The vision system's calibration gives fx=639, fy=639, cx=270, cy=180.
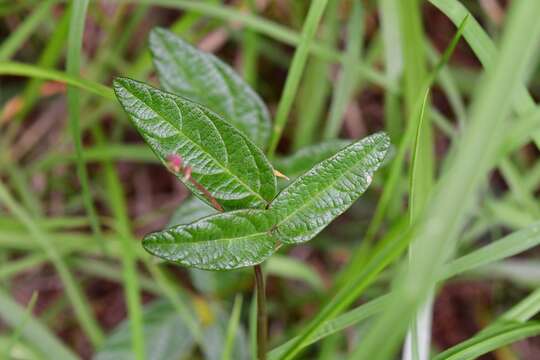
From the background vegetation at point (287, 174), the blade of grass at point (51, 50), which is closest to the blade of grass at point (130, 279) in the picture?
the background vegetation at point (287, 174)

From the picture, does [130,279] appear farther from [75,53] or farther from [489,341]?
[489,341]

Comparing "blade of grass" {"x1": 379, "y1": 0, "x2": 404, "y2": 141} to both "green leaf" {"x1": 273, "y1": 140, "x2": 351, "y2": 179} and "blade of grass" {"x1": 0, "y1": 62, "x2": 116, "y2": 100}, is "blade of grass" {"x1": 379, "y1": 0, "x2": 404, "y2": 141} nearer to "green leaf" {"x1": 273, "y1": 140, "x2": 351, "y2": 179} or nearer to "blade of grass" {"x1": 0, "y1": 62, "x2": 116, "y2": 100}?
"green leaf" {"x1": 273, "y1": 140, "x2": 351, "y2": 179}

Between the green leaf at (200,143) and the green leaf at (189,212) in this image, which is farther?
the green leaf at (189,212)

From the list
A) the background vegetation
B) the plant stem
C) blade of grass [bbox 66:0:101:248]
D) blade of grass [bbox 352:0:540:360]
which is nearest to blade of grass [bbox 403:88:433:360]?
the background vegetation

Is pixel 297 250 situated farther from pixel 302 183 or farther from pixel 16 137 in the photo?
pixel 302 183

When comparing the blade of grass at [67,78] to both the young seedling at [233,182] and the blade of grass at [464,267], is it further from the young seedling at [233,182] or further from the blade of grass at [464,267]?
the blade of grass at [464,267]

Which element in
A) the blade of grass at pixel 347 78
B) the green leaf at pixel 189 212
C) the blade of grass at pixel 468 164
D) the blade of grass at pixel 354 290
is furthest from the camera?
the blade of grass at pixel 347 78
